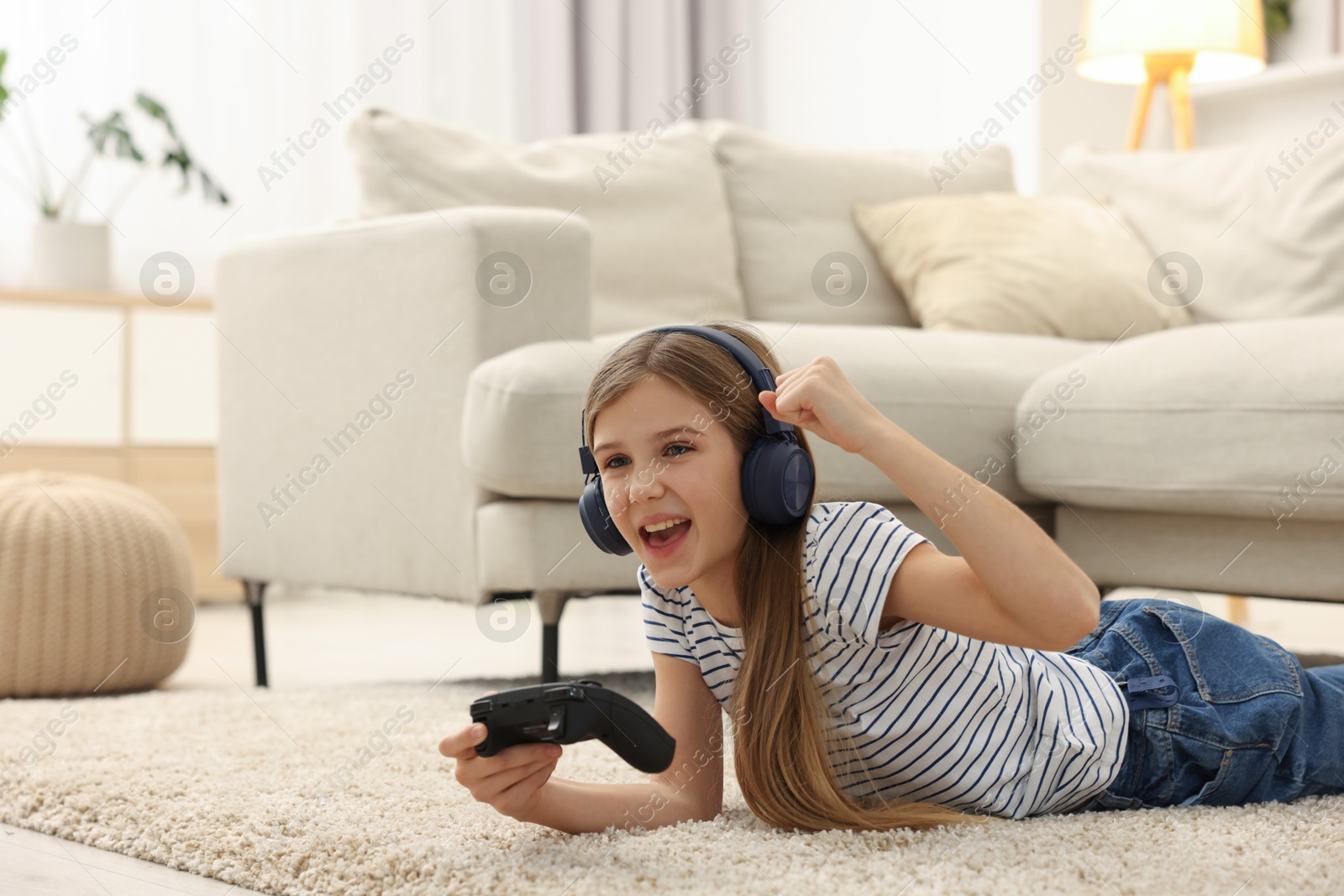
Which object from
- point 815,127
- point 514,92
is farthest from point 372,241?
point 815,127

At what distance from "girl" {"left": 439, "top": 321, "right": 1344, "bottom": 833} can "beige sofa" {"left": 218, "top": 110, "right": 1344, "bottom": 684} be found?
16.9 inches

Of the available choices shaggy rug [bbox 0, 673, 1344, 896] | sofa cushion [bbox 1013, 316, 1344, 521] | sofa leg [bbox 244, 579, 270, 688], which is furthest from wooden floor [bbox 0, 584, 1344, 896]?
sofa cushion [bbox 1013, 316, 1344, 521]

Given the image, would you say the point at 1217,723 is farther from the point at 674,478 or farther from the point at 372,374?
the point at 372,374

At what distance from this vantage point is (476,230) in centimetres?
164

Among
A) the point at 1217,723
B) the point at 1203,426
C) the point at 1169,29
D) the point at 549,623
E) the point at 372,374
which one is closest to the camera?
the point at 1217,723

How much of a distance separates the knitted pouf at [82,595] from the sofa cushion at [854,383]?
60 cm

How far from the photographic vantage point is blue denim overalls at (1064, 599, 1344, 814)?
102 cm

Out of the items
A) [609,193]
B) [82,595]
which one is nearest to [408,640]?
[82,595]

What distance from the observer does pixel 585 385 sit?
1502 millimetres

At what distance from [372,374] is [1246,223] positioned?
1485 mm

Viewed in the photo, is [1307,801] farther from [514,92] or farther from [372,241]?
[514,92]

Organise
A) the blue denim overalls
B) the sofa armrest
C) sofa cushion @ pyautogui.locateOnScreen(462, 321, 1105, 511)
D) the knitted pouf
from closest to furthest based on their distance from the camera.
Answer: the blue denim overalls
sofa cushion @ pyautogui.locateOnScreen(462, 321, 1105, 511)
the sofa armrest
the knitted pouf

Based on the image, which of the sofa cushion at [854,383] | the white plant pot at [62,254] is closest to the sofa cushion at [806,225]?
the sofa cushion at [854,383]

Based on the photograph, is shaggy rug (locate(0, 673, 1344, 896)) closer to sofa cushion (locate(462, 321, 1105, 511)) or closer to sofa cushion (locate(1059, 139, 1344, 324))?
sofa cushion (locate(462, 321, 1105, 511))
